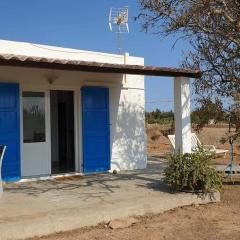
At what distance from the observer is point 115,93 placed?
1284cm

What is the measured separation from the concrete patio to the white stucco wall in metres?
1.43

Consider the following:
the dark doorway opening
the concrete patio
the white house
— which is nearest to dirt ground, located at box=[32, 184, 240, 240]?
the concrete patio

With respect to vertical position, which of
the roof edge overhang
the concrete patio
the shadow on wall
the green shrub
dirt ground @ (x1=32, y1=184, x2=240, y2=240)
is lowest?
dirt ground @ (x1=32, y1=184, x2=240, y2=240)

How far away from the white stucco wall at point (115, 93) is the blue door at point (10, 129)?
1.15ft

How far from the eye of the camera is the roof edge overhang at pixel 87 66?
8430 millimetres

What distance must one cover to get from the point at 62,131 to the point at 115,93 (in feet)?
7.15

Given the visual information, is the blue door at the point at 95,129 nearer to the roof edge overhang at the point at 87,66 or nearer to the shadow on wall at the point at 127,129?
the shadow on wall at the point at 127,129

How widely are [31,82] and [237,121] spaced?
14.8 feet

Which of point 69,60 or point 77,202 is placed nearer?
point 77,202

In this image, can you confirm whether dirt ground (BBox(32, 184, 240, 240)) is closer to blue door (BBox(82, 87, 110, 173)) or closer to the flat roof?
the flat roof

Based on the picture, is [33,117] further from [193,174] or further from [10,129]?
[193,174]

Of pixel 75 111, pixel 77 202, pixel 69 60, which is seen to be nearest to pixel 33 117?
pixel 75 111

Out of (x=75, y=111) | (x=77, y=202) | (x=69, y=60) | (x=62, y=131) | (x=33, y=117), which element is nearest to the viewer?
(x=77, y=202)

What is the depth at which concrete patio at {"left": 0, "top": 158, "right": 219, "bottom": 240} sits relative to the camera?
7.12m
